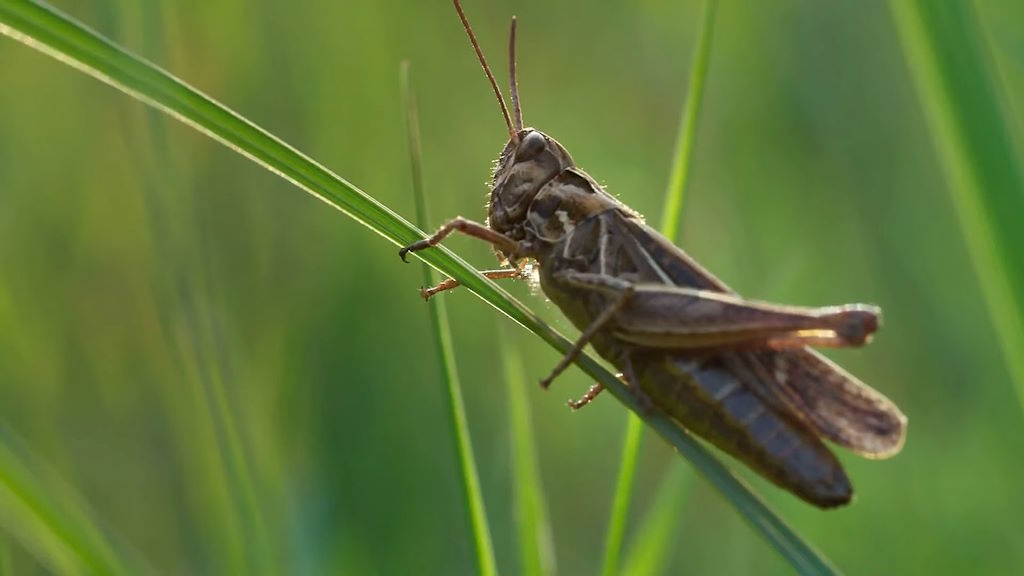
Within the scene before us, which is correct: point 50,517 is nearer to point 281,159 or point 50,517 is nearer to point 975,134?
point 281,159

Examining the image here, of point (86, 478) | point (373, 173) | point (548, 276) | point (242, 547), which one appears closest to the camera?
point (242, 547)

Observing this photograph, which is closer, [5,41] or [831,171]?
[5,41]

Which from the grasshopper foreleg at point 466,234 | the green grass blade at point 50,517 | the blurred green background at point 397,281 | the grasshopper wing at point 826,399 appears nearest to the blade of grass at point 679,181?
the grasshopper wing at point 826,399

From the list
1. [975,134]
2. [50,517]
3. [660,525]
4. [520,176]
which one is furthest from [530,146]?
[50,517]

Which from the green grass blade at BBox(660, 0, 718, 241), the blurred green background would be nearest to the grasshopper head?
the green grass blade at BBox(660, 0, 718, 241)

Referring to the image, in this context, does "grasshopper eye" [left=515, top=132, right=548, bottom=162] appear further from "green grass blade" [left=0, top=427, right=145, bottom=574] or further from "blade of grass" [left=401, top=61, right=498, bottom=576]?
"green grass blade" [left=0, top=427, right=145, bottom=574]

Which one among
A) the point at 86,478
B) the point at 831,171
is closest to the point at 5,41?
the point at 86,478

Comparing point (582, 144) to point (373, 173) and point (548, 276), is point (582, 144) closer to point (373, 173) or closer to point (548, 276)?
point (373, 173)
